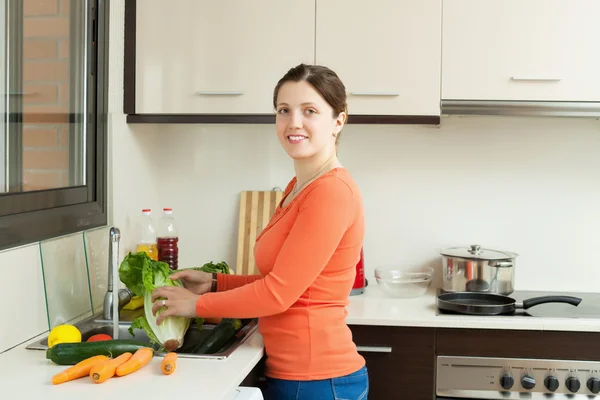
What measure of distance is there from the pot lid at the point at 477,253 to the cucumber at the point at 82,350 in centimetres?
136

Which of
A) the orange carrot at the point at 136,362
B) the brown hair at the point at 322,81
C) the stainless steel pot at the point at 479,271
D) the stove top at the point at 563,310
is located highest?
the brown hair at the point at 322,81

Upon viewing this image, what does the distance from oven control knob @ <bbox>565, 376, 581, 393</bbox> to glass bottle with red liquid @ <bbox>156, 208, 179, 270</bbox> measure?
1.41 meters

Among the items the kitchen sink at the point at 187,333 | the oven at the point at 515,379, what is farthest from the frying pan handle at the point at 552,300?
the kitchen sink at the point at 187,333

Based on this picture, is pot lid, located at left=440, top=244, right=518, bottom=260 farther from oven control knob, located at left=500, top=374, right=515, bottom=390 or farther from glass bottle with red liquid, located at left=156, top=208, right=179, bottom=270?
glass bottle with red liquid, located at left=156, top=208, right=179, bottom=270

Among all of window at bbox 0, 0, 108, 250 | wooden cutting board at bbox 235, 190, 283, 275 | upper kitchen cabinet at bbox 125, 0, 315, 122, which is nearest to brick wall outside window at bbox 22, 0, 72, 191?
window at bbox 0, 0, 108, 250

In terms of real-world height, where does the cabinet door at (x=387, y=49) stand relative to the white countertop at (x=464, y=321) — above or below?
above

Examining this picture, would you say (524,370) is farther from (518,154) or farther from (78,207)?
(78,207)

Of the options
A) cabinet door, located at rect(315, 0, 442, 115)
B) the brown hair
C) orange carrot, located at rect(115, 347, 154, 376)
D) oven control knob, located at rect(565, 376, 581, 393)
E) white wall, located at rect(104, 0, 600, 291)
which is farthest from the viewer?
white wall, located at rect(104, 0, 600, 291)

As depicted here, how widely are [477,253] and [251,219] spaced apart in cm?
88

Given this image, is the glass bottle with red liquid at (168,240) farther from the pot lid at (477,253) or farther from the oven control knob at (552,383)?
the oven control knob at (552,383)

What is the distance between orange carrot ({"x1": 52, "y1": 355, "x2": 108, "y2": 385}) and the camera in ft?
5.35

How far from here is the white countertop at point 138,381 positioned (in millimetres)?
1567

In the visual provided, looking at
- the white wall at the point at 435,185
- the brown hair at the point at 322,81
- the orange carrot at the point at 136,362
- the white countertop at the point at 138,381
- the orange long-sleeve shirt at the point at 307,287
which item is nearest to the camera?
the white countertop at the point at 138,381

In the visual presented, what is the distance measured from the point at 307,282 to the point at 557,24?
4.37ft
